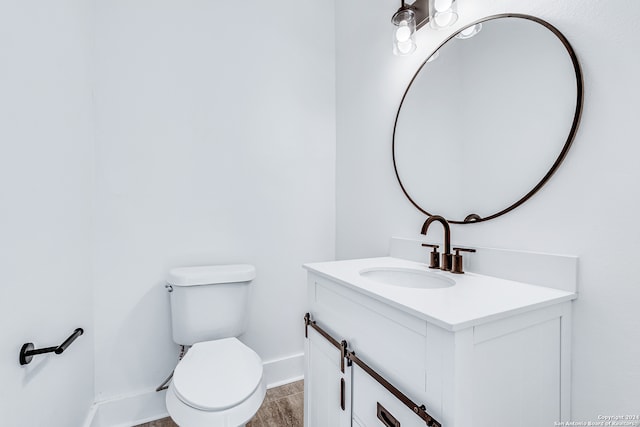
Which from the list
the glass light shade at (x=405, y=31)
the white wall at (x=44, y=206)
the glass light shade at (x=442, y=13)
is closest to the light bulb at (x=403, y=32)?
the glass light shade at (x=405, y=31)

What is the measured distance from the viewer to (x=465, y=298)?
74 centimetres

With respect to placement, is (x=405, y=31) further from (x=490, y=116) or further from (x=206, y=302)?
(x=206, y=302)

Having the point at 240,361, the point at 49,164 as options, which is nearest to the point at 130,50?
the point at 49,164

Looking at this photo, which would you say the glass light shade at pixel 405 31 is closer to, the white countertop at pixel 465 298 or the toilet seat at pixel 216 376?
the white countertop at pixel 465 298

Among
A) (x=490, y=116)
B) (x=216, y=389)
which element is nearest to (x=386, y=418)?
(x=216, y=389)

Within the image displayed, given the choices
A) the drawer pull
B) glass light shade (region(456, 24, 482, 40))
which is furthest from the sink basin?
glass light shade (region(456, 24, 482, 40))

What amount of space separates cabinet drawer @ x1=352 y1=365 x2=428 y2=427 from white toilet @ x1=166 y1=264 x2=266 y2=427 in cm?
42

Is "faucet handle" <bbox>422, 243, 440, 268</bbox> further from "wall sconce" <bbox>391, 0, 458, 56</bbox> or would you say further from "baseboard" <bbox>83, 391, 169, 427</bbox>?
"baseboard" <bbox>83, 391, 169, 427</bbox>

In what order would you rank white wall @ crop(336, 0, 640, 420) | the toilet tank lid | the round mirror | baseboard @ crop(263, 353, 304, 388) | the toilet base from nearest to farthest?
white wall @ crop(336, 0, 640, 420) → the round mirror → the toilet base → the toilet tank lid → baseboard @ crop(263, 353, 304, 388)

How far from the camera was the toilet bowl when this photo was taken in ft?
3.24

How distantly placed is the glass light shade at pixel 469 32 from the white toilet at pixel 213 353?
1421mm

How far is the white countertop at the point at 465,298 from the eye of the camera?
618mm

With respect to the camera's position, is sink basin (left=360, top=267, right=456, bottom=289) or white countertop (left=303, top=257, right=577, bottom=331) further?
sink basin (left=360, top=267, right=456, bottom=289)

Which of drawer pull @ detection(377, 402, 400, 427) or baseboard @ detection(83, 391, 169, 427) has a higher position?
drawer pull @ detection(377, 402, 400, 427)
